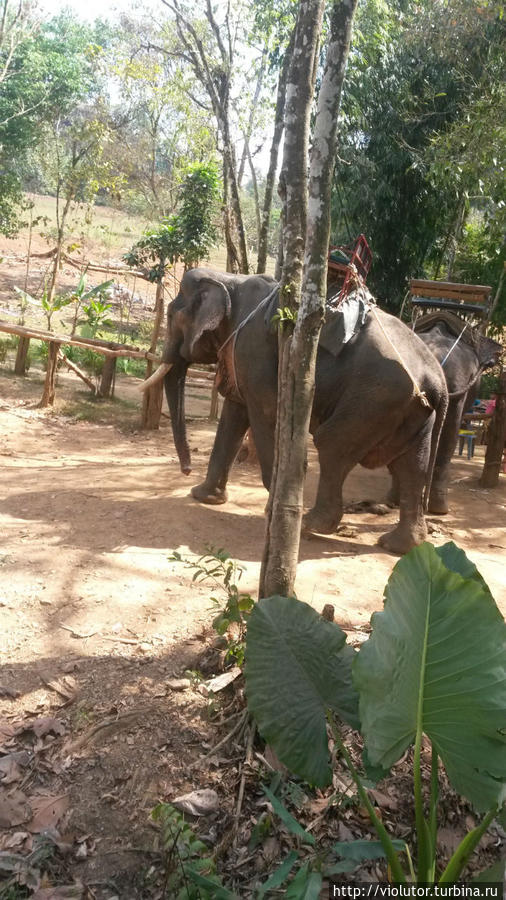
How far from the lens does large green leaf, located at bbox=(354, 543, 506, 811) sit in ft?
6.45

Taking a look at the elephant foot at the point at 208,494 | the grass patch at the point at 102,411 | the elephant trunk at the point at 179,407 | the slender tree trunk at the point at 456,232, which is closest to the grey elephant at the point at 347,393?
the elephant trunk at the point at 179,407

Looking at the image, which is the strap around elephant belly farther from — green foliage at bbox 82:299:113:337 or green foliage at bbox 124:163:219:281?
green foliage at bbox 82:299:113:337

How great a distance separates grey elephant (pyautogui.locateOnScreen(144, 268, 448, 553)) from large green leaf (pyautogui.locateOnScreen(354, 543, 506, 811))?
132 inches

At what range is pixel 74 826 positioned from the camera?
2.60 metres

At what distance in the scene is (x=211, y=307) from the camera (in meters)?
5.98

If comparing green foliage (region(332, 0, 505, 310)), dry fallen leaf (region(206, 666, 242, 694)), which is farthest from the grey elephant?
green foliage (region(332, 0, 505, 310))

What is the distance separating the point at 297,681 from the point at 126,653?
52.7 inches

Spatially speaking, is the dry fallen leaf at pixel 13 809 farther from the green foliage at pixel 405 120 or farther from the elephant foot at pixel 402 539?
the green foliage at pixel 405 120

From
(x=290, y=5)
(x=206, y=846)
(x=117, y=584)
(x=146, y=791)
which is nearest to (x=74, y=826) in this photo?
(x=146, y=791)

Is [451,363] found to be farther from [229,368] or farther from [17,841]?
[17,841]

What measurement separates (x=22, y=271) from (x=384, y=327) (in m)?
21.2

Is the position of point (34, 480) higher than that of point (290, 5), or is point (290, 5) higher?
point (290, 5)

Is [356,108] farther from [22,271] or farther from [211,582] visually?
[22,271]

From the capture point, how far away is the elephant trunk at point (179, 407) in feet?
21.2
